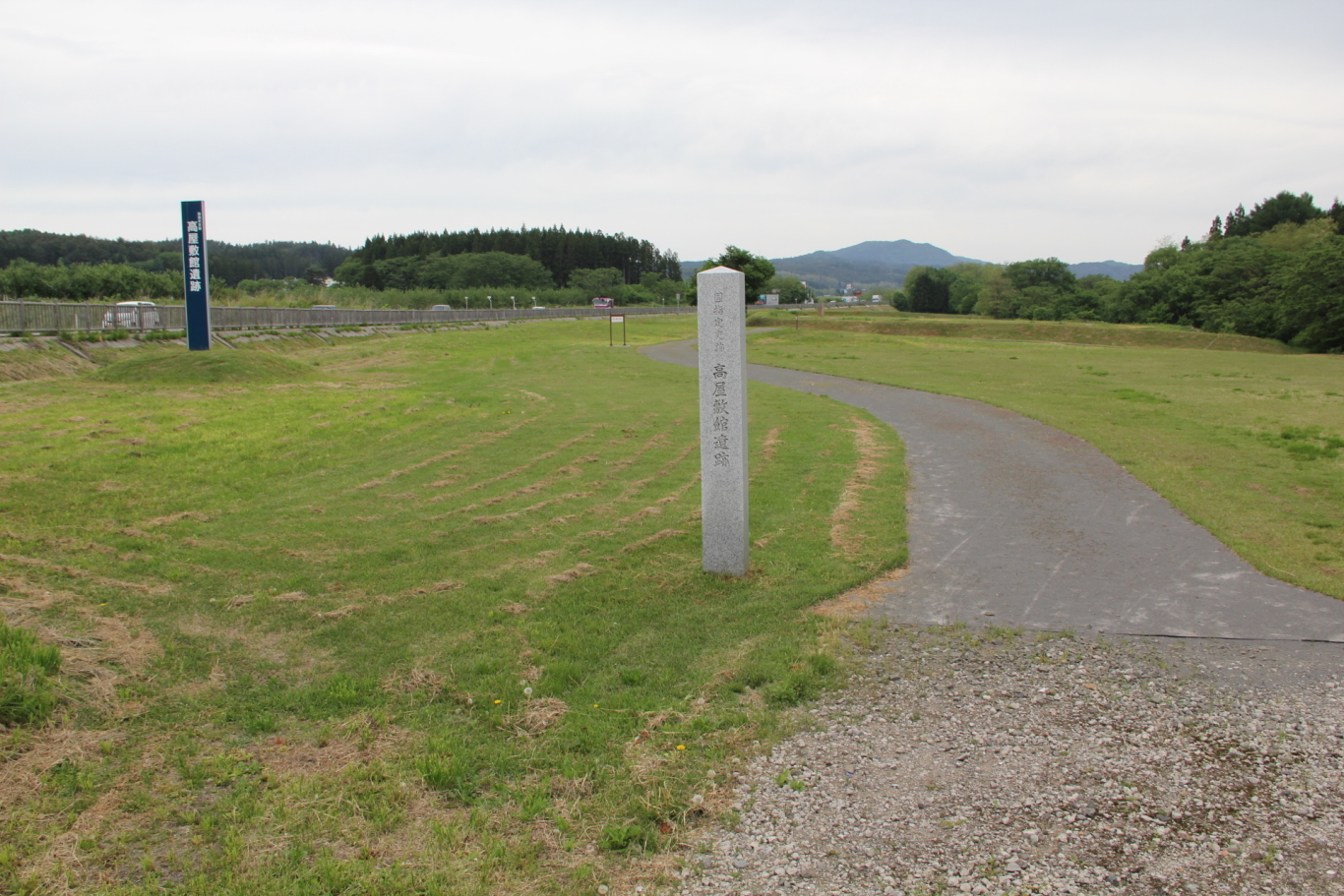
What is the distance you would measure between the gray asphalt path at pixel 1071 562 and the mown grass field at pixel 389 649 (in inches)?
25.6

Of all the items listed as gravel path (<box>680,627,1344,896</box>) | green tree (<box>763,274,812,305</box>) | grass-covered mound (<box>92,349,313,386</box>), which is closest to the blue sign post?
grass-covered mound (<box>92,349,313,386</box>)

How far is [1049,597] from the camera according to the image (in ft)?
23.7

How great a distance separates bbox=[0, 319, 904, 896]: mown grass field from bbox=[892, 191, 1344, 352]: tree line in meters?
61.7

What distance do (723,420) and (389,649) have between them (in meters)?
3.41

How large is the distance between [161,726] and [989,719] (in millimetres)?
4760

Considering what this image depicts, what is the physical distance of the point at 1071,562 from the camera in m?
8.25

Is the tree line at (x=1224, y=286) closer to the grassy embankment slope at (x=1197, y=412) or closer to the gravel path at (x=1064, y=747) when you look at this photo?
the grassy embankment slope at (x=1197, y=412)

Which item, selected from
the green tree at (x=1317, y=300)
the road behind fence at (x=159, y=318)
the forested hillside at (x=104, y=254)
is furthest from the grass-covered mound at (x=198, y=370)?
the green tree at (x=1317, y=300)

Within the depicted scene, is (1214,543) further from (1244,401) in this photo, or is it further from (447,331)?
(447,331)

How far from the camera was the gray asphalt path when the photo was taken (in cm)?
670

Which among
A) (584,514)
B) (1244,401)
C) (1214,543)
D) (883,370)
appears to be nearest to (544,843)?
(584,514)

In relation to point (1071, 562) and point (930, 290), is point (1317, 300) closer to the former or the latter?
point (1071, 562)

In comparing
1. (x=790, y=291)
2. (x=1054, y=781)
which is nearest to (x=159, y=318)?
(x=1054, y=781)

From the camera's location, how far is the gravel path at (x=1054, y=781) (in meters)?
3.62
